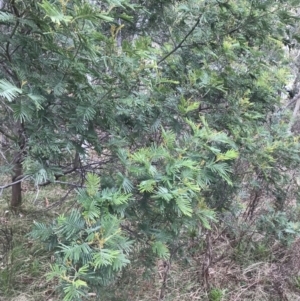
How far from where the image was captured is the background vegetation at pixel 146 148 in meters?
1.25

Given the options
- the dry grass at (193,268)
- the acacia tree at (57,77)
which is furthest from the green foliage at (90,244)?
the dry grass at (193,268)

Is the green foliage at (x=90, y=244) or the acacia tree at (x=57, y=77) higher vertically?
the acacia tree at (x=57, y=77)

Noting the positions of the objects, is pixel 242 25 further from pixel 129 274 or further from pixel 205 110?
pixel 129 274

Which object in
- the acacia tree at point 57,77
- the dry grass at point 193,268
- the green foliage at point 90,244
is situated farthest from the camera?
the dry grass at point 193,268

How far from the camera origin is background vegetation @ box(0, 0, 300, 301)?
4.10 feet

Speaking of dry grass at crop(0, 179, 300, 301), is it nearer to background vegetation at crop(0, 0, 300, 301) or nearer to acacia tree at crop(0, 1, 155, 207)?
background vegetation at crop(0, 0, 300, 301)

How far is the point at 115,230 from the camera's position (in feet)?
3.85

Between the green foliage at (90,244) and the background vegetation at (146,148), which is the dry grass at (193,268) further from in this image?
the green foliage at (90,244)

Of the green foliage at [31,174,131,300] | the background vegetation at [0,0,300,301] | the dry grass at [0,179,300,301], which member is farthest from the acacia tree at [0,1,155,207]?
the dry grass at [0,179,300,301]

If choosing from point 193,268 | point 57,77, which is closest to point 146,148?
point 57,77

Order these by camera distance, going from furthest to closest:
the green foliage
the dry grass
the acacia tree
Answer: the dry grass < the acacia tree < the green foliage

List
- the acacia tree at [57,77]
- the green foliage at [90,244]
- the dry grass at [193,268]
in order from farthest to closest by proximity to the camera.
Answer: the dry grass at [193,268] < the acacia tree at [57,77] < the green foliage at [90,244]

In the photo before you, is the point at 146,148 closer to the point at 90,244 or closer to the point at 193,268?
the point at 90,244

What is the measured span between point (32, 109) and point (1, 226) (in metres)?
2.00
